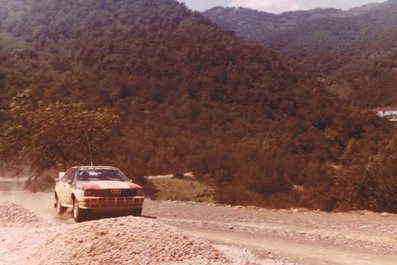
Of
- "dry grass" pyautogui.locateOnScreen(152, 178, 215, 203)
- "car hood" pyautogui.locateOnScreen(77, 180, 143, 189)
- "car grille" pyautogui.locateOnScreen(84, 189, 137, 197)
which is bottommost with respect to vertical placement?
"dry grass" pyautogui.locateOnScreen(152, 178, 215, 203)

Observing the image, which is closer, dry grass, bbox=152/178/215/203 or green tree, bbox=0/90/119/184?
green tree, bbox=0/90/119/184

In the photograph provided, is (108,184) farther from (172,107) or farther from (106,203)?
(172,107)

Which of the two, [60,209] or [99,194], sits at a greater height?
[99,194]

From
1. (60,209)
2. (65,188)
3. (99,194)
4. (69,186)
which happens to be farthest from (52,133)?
(99,194)

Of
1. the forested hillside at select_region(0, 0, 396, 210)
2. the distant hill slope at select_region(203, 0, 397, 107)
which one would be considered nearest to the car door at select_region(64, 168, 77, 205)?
the forested hillside at select_region(0, 0, 396, 210)

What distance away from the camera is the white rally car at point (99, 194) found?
13664 mm

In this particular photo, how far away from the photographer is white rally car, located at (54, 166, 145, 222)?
13664 millimetres

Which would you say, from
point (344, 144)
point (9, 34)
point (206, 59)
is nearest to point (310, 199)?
point (344, 144)

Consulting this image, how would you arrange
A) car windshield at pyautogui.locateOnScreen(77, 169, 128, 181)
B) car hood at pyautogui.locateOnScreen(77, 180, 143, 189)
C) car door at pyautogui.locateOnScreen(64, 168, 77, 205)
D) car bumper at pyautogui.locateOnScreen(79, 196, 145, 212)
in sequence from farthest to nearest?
car windshield at pyautogui.locateOnScreen(77, 169, 128, 181), car door at pyautogui.locateOnScreen(64, 168, 77, 205), car hood at pyautogui.locateOnScreen(77, 180, 143, 189), car bumper at pyautogui.locateOnScreen(79, 196, 145, 212)

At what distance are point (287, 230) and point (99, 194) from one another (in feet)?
16.8

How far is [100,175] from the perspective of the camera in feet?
50.0

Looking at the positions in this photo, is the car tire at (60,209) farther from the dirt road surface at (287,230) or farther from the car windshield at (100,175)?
the car windshield at (100,175)

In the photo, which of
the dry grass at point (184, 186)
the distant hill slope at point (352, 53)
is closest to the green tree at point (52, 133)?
the dry grass at point (184, 186)

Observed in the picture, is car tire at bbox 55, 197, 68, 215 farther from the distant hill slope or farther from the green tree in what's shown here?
the distant hill slope
